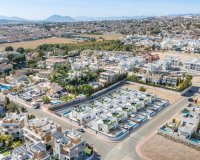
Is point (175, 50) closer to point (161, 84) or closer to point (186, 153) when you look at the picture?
point (161, 84)

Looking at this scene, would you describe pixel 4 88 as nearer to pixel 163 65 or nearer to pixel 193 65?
pixel 163 65

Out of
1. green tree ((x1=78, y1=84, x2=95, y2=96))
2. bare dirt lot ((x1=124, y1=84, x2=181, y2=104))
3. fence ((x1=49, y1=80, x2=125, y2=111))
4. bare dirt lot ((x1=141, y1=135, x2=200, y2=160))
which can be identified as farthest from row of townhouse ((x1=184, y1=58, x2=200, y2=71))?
bare dirt lot ((x1=141, y1=135, x2=200, y2=160))

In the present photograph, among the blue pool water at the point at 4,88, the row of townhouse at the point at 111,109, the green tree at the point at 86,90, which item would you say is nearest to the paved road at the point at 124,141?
the row of townhouse at the point at 111,109

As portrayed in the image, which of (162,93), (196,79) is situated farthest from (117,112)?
(196,79)

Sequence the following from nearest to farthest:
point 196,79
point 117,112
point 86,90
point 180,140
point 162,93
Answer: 1. point 180,140
2. point 117,112
3. point 86,90
4. point 162,93
5. point 196,79

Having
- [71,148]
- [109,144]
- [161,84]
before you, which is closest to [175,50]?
[161,84]

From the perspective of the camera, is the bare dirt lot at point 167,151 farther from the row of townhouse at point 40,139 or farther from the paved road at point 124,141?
the row of townhouse at point 40,139
